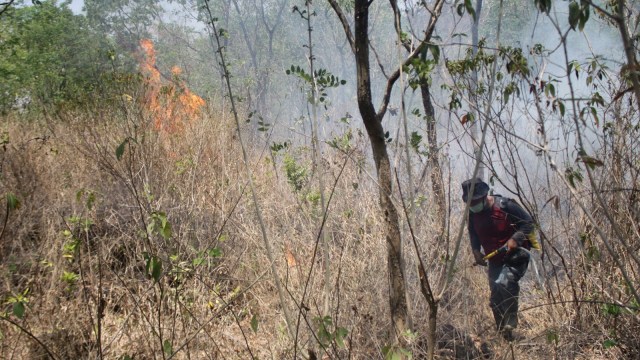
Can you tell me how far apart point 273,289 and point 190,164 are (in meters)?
2.33

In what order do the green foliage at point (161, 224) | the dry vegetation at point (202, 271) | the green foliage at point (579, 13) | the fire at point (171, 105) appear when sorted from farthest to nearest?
the fire at point (171, 105)
the dry vegetation at point (202, 271)
the green foliage at point (161, 224)
the green foliage at point (579, 13)

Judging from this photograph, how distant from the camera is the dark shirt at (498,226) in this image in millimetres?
4473

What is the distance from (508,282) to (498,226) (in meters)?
0.52

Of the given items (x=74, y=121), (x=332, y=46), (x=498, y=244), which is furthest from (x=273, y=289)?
(x=332, y=46)

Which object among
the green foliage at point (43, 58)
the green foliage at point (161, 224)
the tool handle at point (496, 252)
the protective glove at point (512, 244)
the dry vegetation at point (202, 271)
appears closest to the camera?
the green foliage at point (161, 224)

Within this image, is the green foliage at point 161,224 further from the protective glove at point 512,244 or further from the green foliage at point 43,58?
the green foliage at point 43,58

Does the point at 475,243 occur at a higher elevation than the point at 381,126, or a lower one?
lower

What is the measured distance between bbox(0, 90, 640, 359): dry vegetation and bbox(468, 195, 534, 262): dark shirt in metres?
0.34

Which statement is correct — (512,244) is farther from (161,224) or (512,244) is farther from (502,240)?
(161,224)

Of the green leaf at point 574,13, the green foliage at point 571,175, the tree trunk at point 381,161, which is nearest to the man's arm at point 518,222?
the green foliage at point 571,175

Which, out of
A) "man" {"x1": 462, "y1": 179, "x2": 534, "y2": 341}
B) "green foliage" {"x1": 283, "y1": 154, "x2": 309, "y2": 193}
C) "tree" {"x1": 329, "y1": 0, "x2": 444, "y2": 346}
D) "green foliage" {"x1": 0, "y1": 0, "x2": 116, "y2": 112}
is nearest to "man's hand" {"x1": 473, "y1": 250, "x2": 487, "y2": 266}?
"man" {"x1": 462, "y1": 179, "x2": 534, "y2": 341}

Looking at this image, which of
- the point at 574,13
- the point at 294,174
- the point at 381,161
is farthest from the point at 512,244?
the point at 574,13

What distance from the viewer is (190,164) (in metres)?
5.73

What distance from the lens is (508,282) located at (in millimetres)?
4605
